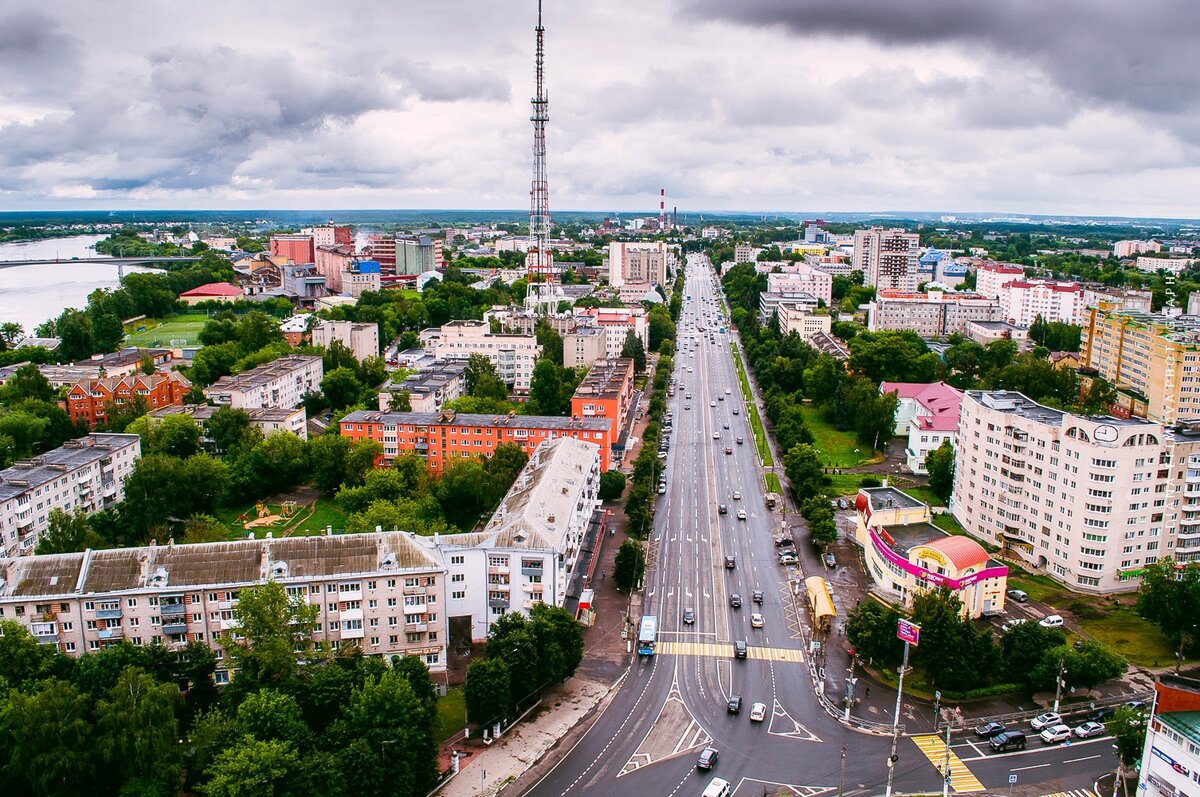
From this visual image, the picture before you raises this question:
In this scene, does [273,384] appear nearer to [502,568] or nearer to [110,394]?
[110,394]

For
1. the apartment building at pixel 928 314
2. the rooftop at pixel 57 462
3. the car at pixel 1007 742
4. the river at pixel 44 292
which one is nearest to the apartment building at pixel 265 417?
the rooftop at pixel 57 462

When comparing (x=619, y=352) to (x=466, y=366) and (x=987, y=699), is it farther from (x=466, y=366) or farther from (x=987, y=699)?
(x=987, y=699)

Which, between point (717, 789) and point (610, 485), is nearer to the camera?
point (717, 789)

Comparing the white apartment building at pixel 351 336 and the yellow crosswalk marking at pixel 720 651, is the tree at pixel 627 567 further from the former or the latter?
the white apartment building at pixel 351 336

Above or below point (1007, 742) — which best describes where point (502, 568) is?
above

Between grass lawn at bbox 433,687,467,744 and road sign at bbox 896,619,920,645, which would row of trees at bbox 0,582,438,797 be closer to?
grass lawn at bbox 433,687,467,744

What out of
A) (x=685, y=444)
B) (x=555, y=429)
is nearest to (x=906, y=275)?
(x=685, y=444)

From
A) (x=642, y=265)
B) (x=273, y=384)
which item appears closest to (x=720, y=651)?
(x=273, y=384)
